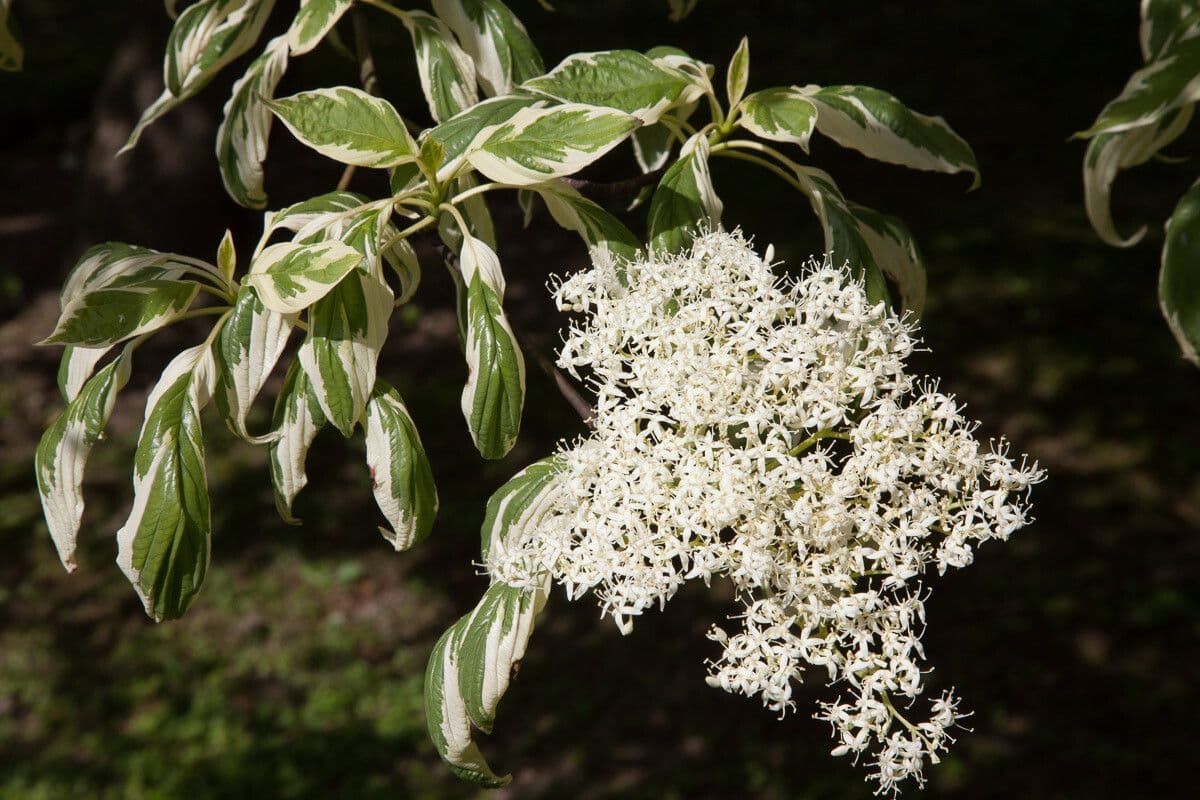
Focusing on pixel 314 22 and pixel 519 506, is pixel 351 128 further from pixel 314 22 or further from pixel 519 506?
pixel 519 506

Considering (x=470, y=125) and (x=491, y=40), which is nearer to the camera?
(x=470, y=125)

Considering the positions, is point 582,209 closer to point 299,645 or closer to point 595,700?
point 595,700

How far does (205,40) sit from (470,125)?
68 cm

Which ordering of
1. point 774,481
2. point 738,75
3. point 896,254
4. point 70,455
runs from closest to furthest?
point 774,481 → point 70,455 → point 738,75 → point 896,254

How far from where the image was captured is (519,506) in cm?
144

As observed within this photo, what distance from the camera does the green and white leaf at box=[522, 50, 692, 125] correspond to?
1.48 meters

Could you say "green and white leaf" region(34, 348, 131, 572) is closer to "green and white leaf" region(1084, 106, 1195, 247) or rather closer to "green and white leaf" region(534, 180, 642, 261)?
"green and white leaf" region(534, 180, 642, 261)

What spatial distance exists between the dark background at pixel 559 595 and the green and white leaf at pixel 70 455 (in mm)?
2444

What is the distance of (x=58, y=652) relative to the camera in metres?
4.33

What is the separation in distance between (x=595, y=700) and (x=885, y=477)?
3162mm

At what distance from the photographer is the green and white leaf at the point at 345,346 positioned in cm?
140

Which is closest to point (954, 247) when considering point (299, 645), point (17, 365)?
point (299, 645)

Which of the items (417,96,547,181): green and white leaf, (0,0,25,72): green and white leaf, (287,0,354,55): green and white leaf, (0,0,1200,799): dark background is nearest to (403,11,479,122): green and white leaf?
(287,0,354,55): green and white leaf

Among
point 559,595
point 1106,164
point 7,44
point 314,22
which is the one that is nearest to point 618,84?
point 314,22
